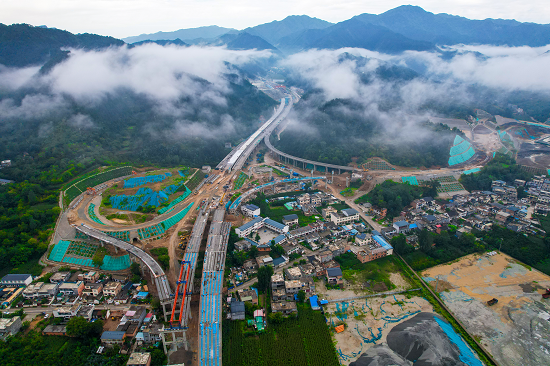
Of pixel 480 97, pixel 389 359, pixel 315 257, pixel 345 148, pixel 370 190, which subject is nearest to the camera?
pixel 389 359

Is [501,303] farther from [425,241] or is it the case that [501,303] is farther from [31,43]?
[31,43]

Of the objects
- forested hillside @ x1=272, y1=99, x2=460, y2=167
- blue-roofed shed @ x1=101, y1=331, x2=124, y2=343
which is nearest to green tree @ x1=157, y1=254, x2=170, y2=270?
blue-roofed shed @ x1=101, y1=331, x2=124, y2=343

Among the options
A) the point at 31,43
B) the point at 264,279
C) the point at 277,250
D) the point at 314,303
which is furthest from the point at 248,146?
the point at 31,43

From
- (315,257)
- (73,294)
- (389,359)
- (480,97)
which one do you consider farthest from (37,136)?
(480,97)

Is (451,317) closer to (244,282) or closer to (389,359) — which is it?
(389,359)

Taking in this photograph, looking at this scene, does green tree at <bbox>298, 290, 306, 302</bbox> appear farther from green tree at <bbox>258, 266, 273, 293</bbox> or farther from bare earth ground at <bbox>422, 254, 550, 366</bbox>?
bare earth ground at <bbox>422, 254, 550, 366</bbox>

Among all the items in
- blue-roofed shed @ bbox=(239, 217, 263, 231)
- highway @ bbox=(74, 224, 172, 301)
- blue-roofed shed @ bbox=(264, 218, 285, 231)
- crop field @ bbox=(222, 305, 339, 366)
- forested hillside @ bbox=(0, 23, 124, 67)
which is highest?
forested hillside @ bbox=(0, 23, 124, 67)
